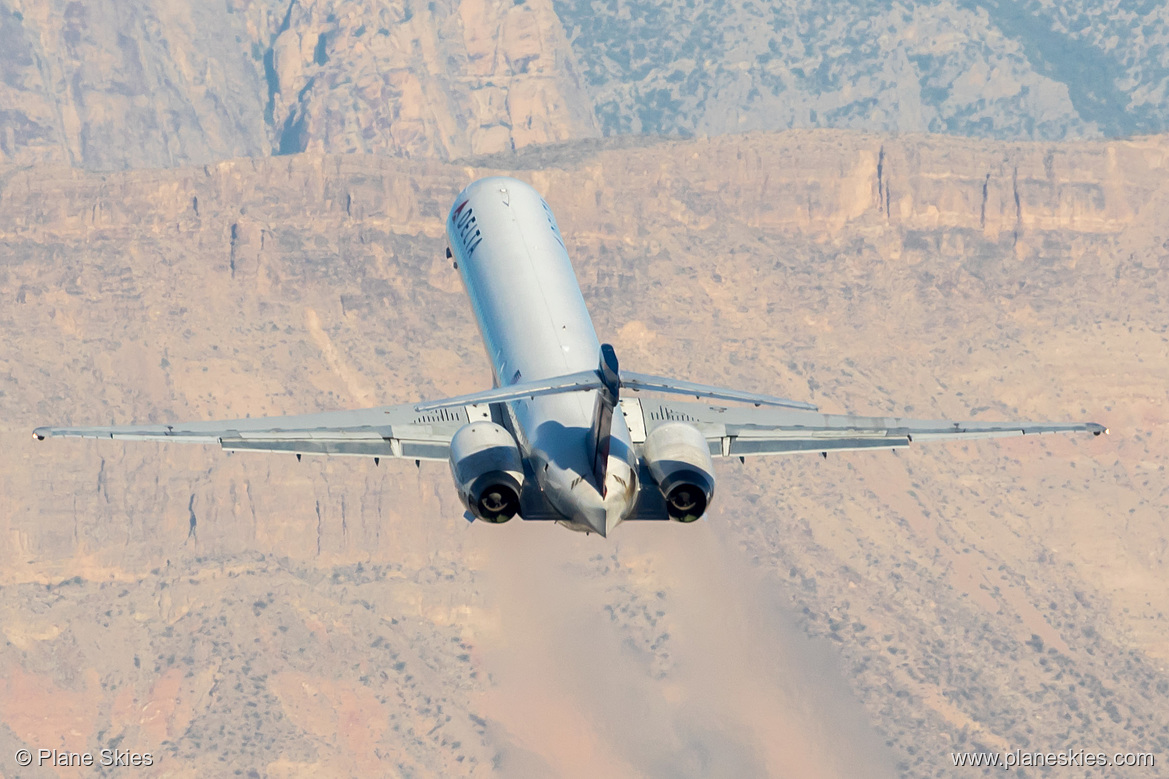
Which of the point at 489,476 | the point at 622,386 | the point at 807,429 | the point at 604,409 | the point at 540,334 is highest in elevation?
the point at 622,386

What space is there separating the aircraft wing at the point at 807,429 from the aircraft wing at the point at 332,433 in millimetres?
7471

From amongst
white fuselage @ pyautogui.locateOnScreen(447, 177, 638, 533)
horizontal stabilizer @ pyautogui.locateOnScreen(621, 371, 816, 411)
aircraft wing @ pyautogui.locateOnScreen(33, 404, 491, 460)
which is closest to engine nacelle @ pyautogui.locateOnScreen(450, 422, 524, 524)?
white fuselage @ pyautogui.locateOnScreen(447, 177, 638, 533)

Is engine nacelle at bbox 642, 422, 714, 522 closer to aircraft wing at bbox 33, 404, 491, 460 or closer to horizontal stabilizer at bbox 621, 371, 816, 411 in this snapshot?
horizontal stabilizer at bbox 621, 371, 816, 411

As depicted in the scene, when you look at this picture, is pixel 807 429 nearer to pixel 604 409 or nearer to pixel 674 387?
pixel 604 409

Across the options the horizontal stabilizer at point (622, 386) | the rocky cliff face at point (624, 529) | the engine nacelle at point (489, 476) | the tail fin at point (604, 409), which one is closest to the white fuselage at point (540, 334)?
the tail fin at point (604, 409)

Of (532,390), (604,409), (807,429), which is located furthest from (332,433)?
(807,429)

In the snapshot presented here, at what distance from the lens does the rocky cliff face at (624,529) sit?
130m

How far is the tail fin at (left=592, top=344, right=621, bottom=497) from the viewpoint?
56.0 metres

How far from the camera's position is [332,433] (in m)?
66.1

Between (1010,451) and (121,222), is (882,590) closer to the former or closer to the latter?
(1010,451)

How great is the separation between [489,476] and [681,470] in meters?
5.66

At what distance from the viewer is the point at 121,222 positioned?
15300 centimetres

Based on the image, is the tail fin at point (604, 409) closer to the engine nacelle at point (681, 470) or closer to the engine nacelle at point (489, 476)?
the engine nacelle at point (681, 470)

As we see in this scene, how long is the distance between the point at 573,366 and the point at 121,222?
294 feet
